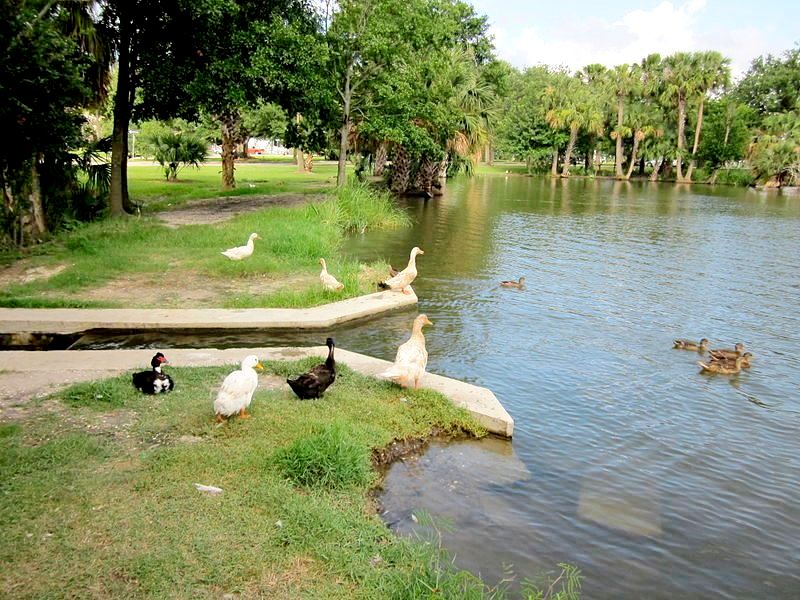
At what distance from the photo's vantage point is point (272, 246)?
18.5m

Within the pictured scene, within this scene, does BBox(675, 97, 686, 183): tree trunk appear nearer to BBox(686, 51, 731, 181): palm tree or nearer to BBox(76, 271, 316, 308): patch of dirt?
BBox(686, 51, 731, 181): palm tree

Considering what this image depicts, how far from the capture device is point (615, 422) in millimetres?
9312

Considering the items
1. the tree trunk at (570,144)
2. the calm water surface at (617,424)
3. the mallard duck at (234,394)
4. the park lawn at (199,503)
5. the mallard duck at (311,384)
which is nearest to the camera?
the park lawn at (199,503)

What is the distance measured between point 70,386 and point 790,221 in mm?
37515

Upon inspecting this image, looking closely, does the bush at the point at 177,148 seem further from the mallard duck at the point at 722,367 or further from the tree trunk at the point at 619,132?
the tree trunk at the point at 619,132

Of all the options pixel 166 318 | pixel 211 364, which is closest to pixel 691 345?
pixel 211 364

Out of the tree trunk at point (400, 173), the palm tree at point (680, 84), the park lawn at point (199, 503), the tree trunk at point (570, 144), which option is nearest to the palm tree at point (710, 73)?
the palm tree at point (680, 84)

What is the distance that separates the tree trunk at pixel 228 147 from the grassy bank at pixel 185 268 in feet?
34.5

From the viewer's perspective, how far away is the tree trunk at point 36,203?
1761 cm

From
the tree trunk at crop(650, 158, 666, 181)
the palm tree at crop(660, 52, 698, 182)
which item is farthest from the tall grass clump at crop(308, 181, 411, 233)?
the tree trunk at crop(650, 158, 666, 181)

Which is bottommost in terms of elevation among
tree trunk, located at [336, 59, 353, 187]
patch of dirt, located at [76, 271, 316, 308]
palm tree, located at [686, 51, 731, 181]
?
patch of dirt, located at [76, 271, 316, 308]

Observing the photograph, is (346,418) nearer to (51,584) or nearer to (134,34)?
(51,584)

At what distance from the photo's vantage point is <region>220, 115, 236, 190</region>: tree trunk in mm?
31312

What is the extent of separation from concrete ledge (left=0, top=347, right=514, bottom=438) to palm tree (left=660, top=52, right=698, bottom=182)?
7244 centimetres
